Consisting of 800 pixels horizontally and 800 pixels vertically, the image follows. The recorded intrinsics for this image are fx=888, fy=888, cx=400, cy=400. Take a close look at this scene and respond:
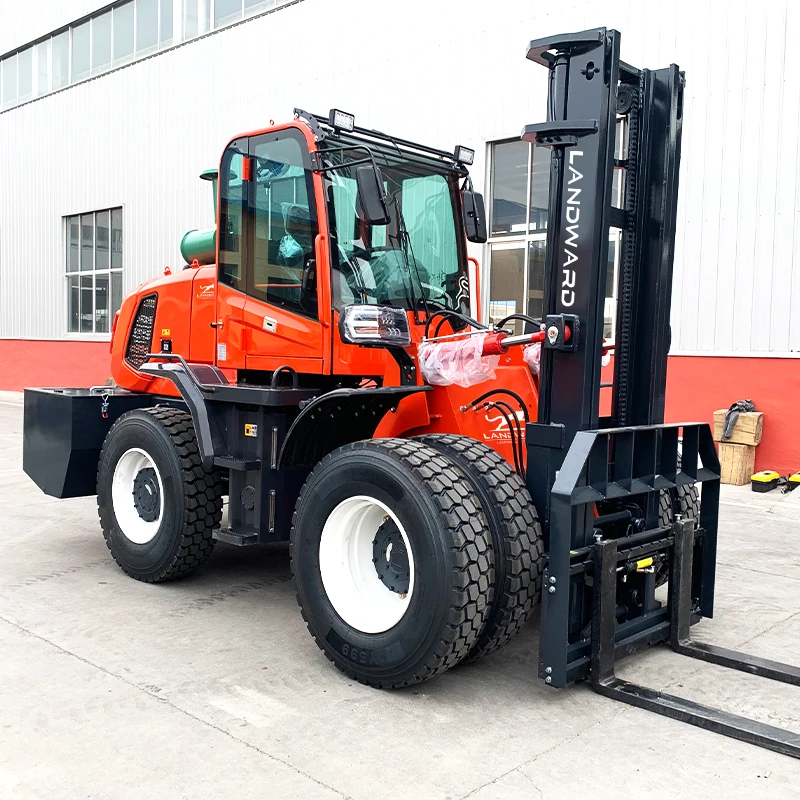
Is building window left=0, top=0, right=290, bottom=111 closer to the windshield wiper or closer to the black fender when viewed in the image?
the windshield wiper

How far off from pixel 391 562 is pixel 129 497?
2460 mm

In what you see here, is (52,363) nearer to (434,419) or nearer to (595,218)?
(434,419)

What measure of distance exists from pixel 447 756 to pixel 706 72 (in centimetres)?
906

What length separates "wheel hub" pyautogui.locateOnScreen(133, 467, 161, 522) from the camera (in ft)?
18.7

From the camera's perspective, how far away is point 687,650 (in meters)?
4.43

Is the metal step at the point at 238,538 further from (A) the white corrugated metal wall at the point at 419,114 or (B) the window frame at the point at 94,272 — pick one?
(B) the window frame at the point at 94,272

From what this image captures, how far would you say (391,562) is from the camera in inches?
165

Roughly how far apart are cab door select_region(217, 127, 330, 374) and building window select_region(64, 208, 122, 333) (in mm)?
14275

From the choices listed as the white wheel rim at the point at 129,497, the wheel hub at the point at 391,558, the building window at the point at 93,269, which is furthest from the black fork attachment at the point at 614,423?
the building window at the point at 93,269

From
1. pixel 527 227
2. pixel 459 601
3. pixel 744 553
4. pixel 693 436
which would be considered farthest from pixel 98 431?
pixel 527 227

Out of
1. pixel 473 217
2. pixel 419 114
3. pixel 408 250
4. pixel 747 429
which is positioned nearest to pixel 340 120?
pixel 408 250

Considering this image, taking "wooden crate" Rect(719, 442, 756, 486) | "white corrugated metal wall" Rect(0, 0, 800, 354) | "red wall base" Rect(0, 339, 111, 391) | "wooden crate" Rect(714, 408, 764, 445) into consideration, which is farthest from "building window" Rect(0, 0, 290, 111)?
"wooden crate" Rect(719, 442, 756, 486)

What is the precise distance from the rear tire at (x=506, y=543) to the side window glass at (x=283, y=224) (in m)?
1.50

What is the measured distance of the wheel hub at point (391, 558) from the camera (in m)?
4.16
